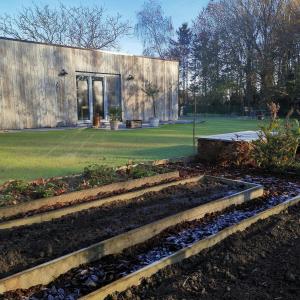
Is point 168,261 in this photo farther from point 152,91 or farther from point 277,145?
point 152,91

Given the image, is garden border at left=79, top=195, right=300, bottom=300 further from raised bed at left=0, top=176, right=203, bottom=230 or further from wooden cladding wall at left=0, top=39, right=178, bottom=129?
wooden cladding wall at left=0, top=39, right=178, bottom=129

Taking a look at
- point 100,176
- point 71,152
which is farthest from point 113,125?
point 100,176

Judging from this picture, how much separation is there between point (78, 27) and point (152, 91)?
16612 mm

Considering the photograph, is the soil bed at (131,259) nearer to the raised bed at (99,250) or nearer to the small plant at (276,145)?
the raised bed at (99,250)

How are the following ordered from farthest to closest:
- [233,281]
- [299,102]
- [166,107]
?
[299,102], [166,107], [233,281]

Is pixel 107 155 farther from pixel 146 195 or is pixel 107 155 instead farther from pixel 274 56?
pixel 274 56

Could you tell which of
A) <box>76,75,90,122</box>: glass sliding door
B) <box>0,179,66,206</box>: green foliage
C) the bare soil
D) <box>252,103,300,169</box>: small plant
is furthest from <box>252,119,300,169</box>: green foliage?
<box>76,75,90,122</box>: glass sliding door

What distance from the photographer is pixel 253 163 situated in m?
6.93

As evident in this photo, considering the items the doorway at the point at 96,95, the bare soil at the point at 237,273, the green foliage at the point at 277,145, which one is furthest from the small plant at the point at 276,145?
→ the doorway at the point at 96,95

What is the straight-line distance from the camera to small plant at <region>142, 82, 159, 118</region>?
18.2 meters

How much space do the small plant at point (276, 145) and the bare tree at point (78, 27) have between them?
2683 centimetres

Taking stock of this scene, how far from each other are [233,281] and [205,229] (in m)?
1.12

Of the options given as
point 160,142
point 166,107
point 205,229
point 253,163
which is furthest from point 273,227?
point 166,107

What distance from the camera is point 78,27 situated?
31.6 m
